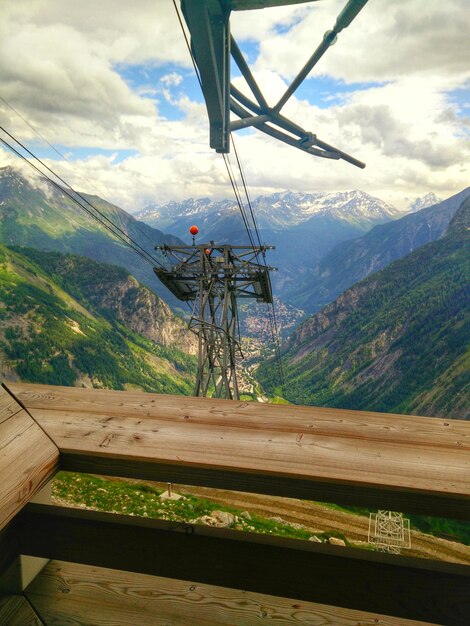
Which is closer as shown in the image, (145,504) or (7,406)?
(7,406)

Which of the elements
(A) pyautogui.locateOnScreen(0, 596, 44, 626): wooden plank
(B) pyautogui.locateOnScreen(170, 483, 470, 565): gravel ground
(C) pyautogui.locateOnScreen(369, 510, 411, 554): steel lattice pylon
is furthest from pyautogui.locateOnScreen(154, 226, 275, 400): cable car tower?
(A) pyautogui.locateOnScreen(0, 596, 44, 626): wooden plank

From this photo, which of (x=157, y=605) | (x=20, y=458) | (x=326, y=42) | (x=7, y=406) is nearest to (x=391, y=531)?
(x=326, y=42)

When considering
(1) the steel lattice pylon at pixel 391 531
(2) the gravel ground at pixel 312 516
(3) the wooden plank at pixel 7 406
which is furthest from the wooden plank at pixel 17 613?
(1) the steel lattice pylon at pixel 391 531

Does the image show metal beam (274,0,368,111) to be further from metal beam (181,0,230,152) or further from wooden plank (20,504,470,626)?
wooden plank (20,504,470,626)

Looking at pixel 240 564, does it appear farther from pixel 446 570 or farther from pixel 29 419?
pixel 29 419

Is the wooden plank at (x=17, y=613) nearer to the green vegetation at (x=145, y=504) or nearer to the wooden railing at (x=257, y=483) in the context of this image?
the wooden railing at (x=257, y=483)

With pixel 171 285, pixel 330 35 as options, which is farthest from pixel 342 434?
pixel 171 285

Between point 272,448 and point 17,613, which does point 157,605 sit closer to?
point 17,613
